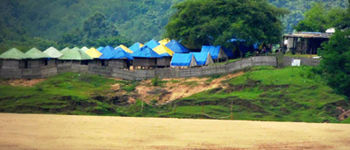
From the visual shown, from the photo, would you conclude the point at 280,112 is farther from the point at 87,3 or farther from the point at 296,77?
the point at 87,3

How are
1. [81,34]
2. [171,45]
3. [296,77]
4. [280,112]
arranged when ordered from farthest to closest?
[81,34] → [171,45] → [296,77] → [280,112]

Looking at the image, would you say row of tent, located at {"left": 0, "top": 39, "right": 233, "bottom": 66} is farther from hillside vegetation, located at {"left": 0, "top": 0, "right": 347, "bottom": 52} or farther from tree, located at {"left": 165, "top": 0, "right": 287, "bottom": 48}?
hillside vegetation, located at {"left": 0, "top": 0, "right": 347, "bottom": 52}

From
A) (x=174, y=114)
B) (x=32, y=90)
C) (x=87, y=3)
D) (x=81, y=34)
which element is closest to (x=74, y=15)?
(x=87, y=3)

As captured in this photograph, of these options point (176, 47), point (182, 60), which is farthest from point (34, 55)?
point (182, 60)

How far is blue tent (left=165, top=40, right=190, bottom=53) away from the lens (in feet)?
198

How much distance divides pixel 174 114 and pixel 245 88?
7.63 metres

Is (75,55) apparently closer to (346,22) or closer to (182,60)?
(182,60)

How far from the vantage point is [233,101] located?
43844mm

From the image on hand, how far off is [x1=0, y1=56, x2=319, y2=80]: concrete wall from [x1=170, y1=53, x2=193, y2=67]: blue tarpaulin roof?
2.68 meters

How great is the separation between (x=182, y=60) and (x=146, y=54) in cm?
365

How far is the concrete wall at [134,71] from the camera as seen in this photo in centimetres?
5175

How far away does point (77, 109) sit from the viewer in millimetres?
42469

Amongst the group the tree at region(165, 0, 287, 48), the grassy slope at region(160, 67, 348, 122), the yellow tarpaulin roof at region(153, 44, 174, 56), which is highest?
the tree at region(165, 0, 287, 48)

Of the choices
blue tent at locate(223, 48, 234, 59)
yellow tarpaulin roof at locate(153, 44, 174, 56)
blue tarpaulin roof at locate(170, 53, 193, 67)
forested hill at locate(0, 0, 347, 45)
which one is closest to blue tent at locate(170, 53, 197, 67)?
blue tarpaulin roof at locate(170, 53, 193, 67)
